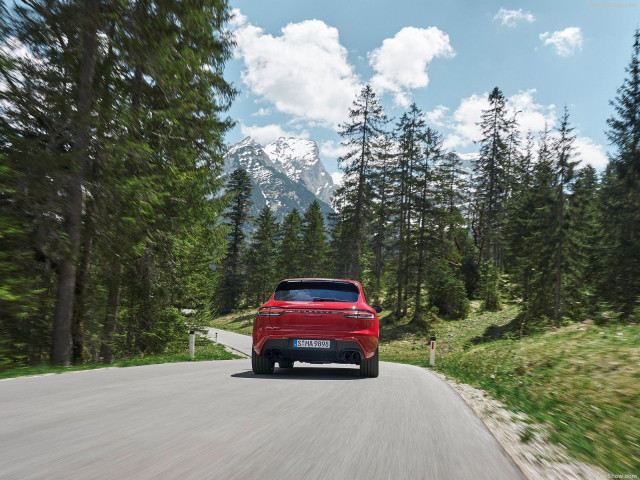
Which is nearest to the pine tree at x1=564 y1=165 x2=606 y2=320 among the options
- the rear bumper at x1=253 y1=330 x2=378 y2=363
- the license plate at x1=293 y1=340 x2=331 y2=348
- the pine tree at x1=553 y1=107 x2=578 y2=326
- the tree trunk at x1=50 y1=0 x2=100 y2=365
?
the pine tree at x1=553 y1=107 x2=578 y2=326

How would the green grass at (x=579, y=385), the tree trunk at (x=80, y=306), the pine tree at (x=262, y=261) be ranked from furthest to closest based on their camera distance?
the pine tree at (x=262, y=261)
the tree trunk at (x=80, y=306)
the green grass at (x=579, y=385)

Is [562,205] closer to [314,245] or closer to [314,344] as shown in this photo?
[314,344]

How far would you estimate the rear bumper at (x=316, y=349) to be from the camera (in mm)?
7316

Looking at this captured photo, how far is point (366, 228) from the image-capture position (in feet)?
120

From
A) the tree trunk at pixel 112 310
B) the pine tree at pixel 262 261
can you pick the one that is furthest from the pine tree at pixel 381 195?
the tree trunk at pixel 112 310

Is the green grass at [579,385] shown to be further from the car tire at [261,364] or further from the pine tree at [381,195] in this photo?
the pine tree at [381,195]

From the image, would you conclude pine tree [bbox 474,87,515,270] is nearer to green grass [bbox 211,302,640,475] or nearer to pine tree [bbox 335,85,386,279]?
pine tree [bbox 335,85,386,279]

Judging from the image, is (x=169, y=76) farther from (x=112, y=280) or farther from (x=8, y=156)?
(x=112, y=280)

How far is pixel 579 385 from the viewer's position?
6660 mm

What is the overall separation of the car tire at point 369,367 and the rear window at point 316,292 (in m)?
1.05

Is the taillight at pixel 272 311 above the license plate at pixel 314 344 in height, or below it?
above

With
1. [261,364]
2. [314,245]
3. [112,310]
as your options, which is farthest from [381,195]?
[261,364]

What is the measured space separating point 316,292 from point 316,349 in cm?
108

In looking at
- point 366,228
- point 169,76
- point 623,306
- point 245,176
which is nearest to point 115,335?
point 169,76
